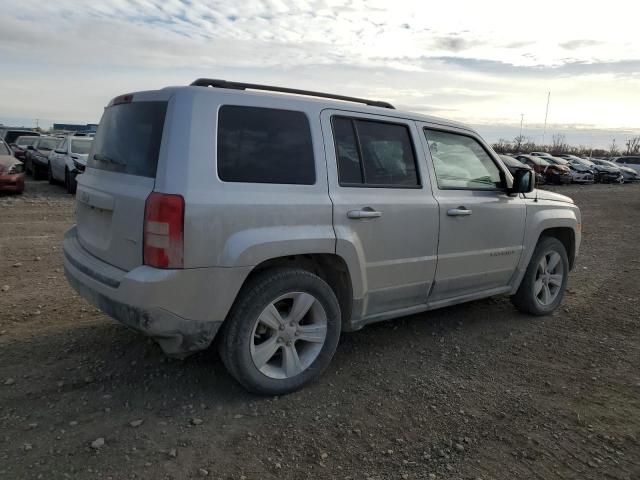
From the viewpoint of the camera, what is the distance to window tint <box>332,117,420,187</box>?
3721mm

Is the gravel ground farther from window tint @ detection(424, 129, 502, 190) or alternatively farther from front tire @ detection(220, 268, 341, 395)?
window tint @ detection(424, 129, 502, 190)

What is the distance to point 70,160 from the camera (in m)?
14.5

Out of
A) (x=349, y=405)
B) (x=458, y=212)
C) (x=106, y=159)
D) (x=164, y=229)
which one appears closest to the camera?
(x=164, y=229)

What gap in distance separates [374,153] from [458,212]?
884 mm

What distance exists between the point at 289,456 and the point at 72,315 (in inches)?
112

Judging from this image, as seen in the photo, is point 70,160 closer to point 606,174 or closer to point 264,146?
point 264,146

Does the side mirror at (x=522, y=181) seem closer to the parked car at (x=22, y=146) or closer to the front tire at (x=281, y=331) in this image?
the front tire at (x=281, y=331)

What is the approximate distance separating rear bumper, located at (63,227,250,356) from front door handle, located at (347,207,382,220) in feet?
2.78

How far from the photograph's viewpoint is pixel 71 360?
388cm

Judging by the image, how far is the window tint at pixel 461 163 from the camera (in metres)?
4.31

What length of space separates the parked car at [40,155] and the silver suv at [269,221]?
16355 millimetres

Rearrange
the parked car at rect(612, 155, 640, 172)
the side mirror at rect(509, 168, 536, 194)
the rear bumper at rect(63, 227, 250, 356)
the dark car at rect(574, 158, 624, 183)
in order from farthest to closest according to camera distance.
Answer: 1. the parked car at rect(612, 155, 640, 172)
2. the dark car at rect(574, 158, 624, 183)
3. the side mirror at rect(509, 168, 536, 194)
4. the rear bumper at rect(63, 227, 250, 356)

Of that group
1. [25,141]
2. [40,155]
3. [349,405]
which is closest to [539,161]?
[40,155]

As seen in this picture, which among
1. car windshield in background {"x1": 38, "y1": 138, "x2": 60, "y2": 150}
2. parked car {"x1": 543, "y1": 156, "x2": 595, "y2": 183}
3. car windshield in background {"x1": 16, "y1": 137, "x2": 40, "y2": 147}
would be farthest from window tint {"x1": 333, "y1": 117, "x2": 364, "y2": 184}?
parked car {"x1": 543, "y1": 156, "x2": 595, "y2": 183}
